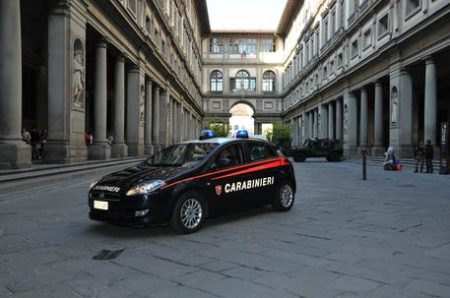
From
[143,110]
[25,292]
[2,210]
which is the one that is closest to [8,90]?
[2,210]

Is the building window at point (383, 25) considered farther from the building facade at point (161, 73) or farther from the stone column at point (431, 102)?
the stone column at point (431, 102)

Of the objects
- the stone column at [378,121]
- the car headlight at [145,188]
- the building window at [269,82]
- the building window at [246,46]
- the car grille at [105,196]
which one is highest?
the building window at [246,46]

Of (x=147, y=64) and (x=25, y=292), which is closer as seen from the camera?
(x=25, y=292)

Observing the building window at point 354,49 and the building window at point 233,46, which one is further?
the building window at point 233,46

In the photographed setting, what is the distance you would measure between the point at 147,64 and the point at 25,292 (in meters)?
24.8

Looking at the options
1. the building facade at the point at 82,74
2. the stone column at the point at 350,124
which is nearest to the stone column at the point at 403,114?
the stone column at the point at 350,124

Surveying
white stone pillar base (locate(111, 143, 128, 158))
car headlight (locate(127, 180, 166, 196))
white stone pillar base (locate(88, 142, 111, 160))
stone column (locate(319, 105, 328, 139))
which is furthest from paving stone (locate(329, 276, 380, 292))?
stone column (locate(319, 105, 328, 139))

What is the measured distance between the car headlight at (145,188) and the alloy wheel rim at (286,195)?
3060mm

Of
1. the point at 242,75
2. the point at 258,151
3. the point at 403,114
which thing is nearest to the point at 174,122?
the point at 403,114

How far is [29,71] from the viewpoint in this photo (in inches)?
840

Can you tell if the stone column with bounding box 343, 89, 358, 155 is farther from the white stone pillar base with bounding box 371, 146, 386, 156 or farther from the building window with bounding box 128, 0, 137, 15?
the building window with bounding box 128, 0, 137, 15

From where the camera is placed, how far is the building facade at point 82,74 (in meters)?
11.4

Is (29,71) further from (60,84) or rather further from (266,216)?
(266,216)

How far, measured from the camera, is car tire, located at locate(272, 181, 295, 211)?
8.10 metres
